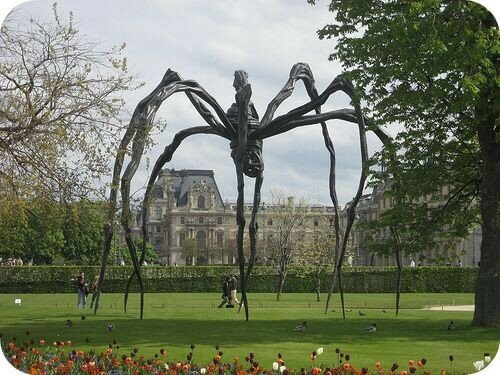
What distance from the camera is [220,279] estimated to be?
43.6 metres

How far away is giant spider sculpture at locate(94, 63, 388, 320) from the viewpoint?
14695mm

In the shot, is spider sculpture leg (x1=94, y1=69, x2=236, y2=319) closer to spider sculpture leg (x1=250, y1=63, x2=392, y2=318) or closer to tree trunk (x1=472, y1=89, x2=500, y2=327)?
spider sculpture leg (x1=250, y1=63, x2=392, y2=318)

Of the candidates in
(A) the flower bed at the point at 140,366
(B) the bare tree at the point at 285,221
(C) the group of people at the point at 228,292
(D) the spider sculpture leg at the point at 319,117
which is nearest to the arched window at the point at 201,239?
(B) the bare tree at the point at 285,221

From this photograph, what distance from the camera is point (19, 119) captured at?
40.9ft

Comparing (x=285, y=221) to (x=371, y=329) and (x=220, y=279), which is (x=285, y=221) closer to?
(x=220, y=279)

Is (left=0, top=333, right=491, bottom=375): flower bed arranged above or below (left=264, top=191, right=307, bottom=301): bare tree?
below

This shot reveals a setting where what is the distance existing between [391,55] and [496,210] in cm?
392

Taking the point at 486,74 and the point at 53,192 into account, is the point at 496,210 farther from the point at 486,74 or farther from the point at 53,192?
the point at 53,192

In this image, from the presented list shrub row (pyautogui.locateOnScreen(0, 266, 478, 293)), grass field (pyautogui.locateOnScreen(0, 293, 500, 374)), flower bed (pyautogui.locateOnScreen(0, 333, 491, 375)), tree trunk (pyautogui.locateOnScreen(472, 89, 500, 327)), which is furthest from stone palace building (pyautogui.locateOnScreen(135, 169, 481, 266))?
flower bed (pyautogui.locateOnScreen(0, 333, 491, 375))

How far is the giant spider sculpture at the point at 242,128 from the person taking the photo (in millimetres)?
14695

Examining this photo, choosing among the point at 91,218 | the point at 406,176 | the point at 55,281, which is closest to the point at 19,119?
the point at 91,218

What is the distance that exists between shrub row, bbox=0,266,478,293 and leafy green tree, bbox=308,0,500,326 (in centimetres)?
2602

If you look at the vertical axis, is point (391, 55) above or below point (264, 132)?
above

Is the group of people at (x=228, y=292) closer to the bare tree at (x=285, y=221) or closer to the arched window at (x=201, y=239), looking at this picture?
the bare tree at (x=285, y=221)
